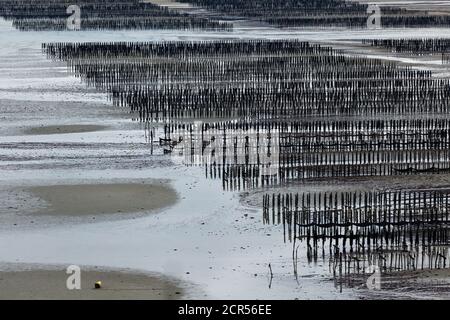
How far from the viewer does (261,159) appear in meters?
30.6

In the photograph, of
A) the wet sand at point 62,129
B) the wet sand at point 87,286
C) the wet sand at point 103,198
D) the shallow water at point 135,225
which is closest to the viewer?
the wet sand at point 87,286

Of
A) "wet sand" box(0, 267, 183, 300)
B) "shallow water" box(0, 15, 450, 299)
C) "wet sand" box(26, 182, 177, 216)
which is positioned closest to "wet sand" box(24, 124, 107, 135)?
"shallow water" box(0, 15, 450, 299)

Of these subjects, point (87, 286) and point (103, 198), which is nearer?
point (87, 286)

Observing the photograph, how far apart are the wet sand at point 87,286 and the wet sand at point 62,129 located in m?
15.0

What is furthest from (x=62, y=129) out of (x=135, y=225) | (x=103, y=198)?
(x=135, y=225)

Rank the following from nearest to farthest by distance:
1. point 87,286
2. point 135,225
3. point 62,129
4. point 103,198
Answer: point 87,286, point 135,225, point 103,198, point 62,129

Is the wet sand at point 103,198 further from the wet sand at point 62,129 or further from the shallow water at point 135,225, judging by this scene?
the wet sand at point 62,129

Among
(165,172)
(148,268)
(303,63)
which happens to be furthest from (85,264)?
(303,63)

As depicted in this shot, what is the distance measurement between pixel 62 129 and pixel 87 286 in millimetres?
16942

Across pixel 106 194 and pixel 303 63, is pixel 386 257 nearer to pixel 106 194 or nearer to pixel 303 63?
pixel 106 194

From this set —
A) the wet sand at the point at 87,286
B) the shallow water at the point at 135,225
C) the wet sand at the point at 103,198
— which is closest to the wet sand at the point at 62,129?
the shallow water at the point at 135,225

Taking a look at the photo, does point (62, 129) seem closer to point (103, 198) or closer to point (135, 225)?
point (103, 198)

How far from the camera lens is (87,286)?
2034 cm

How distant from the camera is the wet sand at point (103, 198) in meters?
26.1
